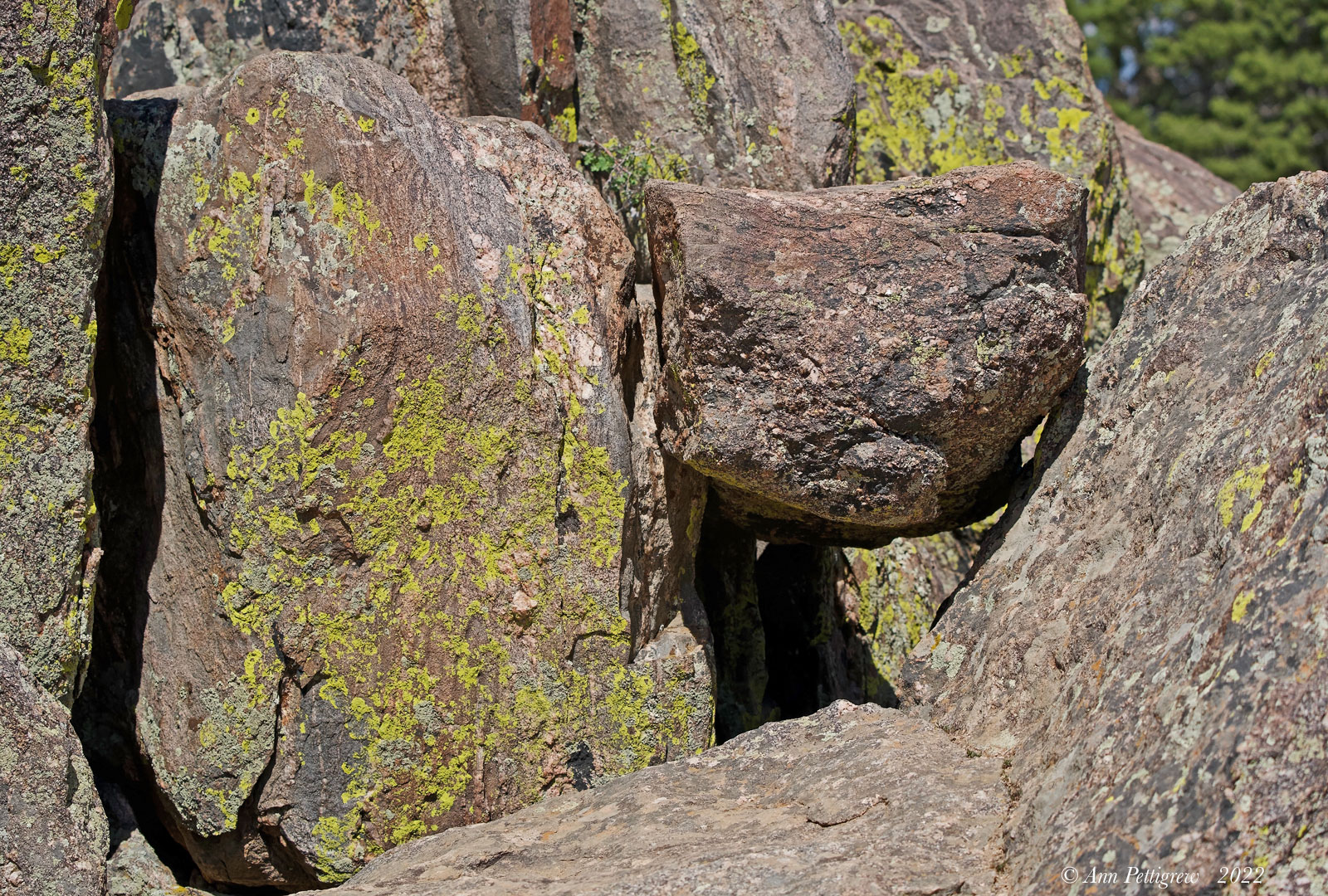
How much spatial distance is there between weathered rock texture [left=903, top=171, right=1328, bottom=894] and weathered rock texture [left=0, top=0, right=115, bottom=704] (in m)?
3.29

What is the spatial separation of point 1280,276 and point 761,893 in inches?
119

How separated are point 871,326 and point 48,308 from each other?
10.1 feet

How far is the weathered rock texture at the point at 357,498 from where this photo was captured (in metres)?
4.70

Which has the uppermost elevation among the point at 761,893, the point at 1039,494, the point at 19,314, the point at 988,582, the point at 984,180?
the point at 984,180

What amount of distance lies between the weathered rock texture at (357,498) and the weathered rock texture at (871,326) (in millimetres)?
632

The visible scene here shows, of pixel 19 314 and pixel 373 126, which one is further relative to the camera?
pixel 373 126

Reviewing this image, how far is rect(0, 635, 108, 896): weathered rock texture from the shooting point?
4.13 meters

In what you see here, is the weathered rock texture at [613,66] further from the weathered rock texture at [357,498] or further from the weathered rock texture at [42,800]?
the weathered rock texture at [42,800]

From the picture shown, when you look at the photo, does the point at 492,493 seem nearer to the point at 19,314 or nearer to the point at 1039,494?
the point at 19,314

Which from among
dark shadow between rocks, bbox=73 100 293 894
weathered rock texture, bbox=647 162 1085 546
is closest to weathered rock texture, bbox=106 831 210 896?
A: dark shadow between rocks, bbox=73 100 293 894

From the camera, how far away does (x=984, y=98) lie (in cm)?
845

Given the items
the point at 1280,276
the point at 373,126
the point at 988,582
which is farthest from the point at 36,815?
the point at 1280,276

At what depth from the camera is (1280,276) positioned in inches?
179

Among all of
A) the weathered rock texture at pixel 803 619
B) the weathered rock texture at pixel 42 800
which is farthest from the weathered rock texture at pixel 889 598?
the weathered rock texture at pixel 42 800
